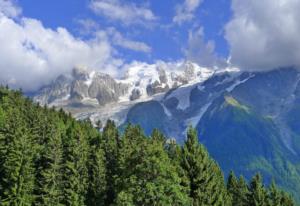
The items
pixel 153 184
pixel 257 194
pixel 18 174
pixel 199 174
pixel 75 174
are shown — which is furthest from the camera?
pixel 257 194

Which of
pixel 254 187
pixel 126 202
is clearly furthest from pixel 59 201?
pixel 254 187

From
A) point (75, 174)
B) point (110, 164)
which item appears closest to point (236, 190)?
point (110, 164)

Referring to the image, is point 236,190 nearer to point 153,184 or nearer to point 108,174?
point 108,174

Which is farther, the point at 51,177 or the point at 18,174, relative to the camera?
the point at 51,177

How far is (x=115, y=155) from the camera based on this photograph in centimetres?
10644

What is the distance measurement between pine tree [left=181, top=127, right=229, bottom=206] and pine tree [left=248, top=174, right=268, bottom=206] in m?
20.7

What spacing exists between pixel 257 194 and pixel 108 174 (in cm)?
2857

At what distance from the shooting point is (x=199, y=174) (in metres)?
79.1

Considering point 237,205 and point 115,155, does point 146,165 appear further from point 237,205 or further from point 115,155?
point 237,205

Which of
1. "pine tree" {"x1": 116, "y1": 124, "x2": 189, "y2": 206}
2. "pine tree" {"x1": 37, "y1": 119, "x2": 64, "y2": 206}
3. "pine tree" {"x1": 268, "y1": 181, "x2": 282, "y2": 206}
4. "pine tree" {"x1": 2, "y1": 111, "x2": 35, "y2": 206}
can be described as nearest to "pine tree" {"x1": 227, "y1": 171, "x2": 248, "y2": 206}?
"pine tree" {"x1": 268, "y1": 181, "x2": 282, "y2": 206}

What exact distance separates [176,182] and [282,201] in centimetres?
4959

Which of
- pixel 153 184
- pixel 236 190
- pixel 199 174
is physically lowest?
pixel 153 184

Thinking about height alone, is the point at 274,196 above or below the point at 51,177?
below

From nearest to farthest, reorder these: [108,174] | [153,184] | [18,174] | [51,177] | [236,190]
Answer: [153,184]
[18,174]
[51,177]
[108,174]
[236,190]
